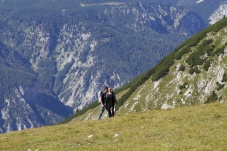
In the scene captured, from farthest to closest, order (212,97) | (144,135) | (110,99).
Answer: (212,97), (110,99), (144,135)

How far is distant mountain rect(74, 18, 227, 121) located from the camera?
16412 cm

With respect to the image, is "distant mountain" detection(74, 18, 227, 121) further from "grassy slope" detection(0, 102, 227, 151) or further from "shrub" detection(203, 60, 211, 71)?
"grassy slope" detection(0, 102, 227, 151)

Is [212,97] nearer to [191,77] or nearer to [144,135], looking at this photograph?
[191,77]

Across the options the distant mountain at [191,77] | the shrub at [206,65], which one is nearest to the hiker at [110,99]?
the distant mountain at [191,77]

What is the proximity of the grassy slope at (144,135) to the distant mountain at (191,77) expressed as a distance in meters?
112

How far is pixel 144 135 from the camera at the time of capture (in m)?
35.5

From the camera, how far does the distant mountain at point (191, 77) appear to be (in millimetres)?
164125

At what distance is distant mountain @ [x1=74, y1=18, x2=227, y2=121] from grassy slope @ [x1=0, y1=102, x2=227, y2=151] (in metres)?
112

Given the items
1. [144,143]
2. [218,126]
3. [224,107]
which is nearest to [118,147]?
[144,143]

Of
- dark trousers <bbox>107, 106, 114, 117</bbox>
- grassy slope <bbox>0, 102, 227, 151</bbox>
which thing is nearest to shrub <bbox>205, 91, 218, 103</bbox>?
dark trousers <bbox>107, 106, 114, 117</bbox>

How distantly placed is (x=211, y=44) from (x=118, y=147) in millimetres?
150492

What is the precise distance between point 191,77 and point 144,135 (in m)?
141

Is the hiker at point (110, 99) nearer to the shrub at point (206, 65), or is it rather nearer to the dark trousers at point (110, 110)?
the dark trousers at point (110, 110)

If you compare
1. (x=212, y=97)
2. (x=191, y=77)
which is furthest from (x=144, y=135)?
(x=191, y=77)
